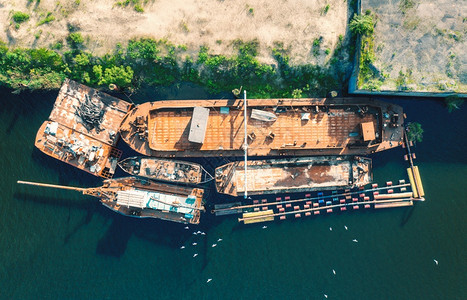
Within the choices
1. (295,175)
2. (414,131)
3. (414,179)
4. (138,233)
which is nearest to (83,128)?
(138,233)

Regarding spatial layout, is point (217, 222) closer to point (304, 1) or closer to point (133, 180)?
point (133, 180)

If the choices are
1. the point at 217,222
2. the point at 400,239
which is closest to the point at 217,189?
the point at 217,222

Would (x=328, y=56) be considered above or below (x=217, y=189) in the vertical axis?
above

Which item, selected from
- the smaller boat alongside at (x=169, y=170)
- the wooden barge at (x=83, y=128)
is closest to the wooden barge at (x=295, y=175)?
the smaller boat alongside at (x=169, y=170)

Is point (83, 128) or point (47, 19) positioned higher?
point (47, 19)

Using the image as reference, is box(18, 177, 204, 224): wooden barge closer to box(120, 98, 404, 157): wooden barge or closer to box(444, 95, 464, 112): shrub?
box(120, 98, 404, 157): wooden barge

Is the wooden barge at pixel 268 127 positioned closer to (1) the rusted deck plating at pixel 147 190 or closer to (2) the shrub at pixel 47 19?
(1) the rusted deck plating at pixel 147 190

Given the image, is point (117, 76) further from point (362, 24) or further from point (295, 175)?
point (362, 24)
